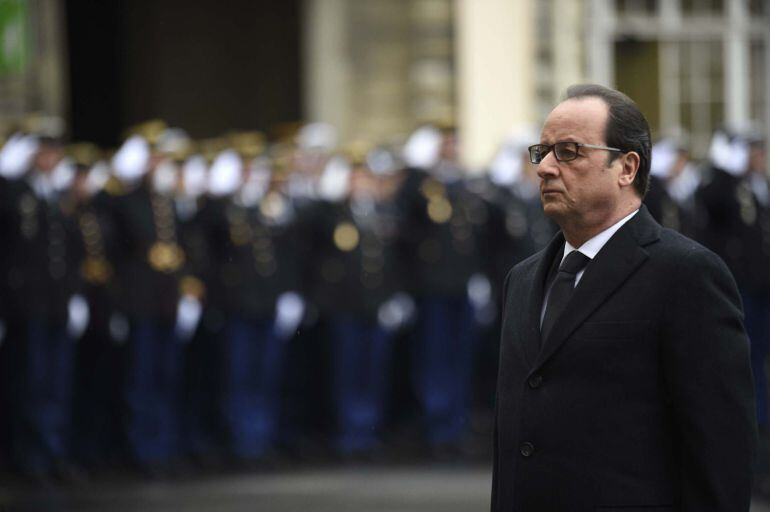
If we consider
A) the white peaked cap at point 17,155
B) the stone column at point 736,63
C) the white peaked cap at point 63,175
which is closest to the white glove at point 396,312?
the white peaked cap at point 63,175

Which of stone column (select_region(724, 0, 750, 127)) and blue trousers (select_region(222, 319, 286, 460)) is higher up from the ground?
stone column (select_region(724, 0, 750, 127))

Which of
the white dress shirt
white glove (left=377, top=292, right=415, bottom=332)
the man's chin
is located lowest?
white glove (left=377, top=292, right=415, bottom=332)

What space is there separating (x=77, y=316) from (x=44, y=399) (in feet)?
1.99

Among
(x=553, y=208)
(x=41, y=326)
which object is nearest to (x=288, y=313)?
(x=41, y=326)

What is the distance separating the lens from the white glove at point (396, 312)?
1155 centimetres

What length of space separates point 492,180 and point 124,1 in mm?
9118

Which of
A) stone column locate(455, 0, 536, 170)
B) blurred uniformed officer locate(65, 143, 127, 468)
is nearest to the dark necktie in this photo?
blurred uniformed officer locate(65, 143, 127, 468)

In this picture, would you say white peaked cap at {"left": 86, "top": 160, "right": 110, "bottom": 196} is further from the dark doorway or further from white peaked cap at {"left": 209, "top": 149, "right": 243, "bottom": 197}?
the dark doorway

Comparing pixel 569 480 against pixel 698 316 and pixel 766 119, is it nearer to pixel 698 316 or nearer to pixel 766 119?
pixel 698 316

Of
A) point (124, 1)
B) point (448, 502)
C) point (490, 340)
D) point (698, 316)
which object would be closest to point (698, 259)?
point (698, 316)

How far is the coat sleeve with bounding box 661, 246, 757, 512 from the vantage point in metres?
3.41

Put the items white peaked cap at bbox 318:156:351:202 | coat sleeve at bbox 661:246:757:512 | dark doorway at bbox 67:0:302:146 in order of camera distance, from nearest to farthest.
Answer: coat sleeve at bbox 661:246:757:512 < white peaked cap at bbox 318:156:351:202 < dark doorway at bbox 67:0:302:146

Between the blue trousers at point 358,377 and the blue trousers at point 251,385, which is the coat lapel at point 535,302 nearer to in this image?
the blue trousers at point 251,385

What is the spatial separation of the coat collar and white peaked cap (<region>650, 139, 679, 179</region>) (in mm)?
8543
